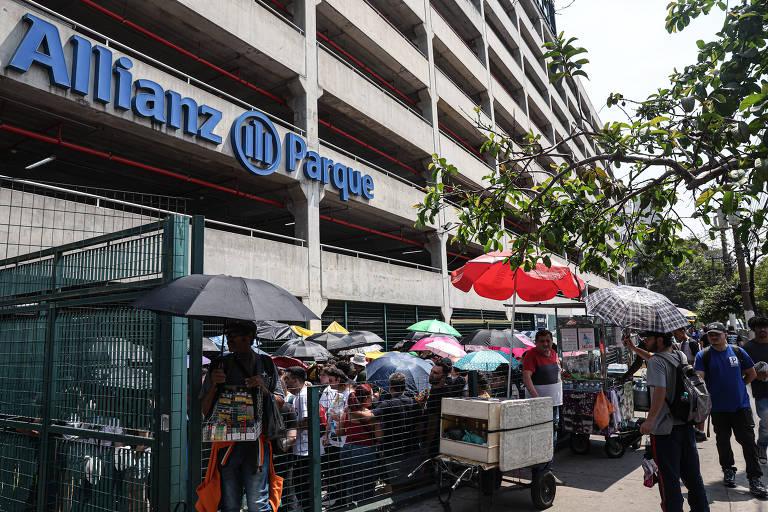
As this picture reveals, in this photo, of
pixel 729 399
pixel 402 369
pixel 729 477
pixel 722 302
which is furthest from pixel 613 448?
pixel 722 302

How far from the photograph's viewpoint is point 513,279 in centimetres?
778

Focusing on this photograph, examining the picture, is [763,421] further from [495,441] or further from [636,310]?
[495,441]

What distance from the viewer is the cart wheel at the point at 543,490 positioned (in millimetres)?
5926

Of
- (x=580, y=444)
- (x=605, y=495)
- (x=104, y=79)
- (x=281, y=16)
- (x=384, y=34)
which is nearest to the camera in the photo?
(x=605, y=495)

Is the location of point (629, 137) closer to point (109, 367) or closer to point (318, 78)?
point (109, 367)

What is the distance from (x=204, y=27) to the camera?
1448 cm

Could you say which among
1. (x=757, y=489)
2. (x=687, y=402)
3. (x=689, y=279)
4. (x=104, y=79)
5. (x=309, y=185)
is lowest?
(x=757, y=489)

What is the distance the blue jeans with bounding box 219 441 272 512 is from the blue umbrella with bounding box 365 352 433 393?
12.4 ft

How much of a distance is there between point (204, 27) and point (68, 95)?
187 inches

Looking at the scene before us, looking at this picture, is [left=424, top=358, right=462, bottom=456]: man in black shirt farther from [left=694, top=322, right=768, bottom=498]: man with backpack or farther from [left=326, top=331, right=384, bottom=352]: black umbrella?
[left=326, top=331, right=384, bottom=352]: black umbrella

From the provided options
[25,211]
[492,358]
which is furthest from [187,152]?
[492,358]

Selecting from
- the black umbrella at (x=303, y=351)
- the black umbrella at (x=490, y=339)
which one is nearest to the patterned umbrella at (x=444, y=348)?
the black umbrella at (x=490, y=339)

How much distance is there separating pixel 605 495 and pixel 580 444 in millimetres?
2309

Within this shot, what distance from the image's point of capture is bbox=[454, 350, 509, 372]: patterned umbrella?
320 inches
